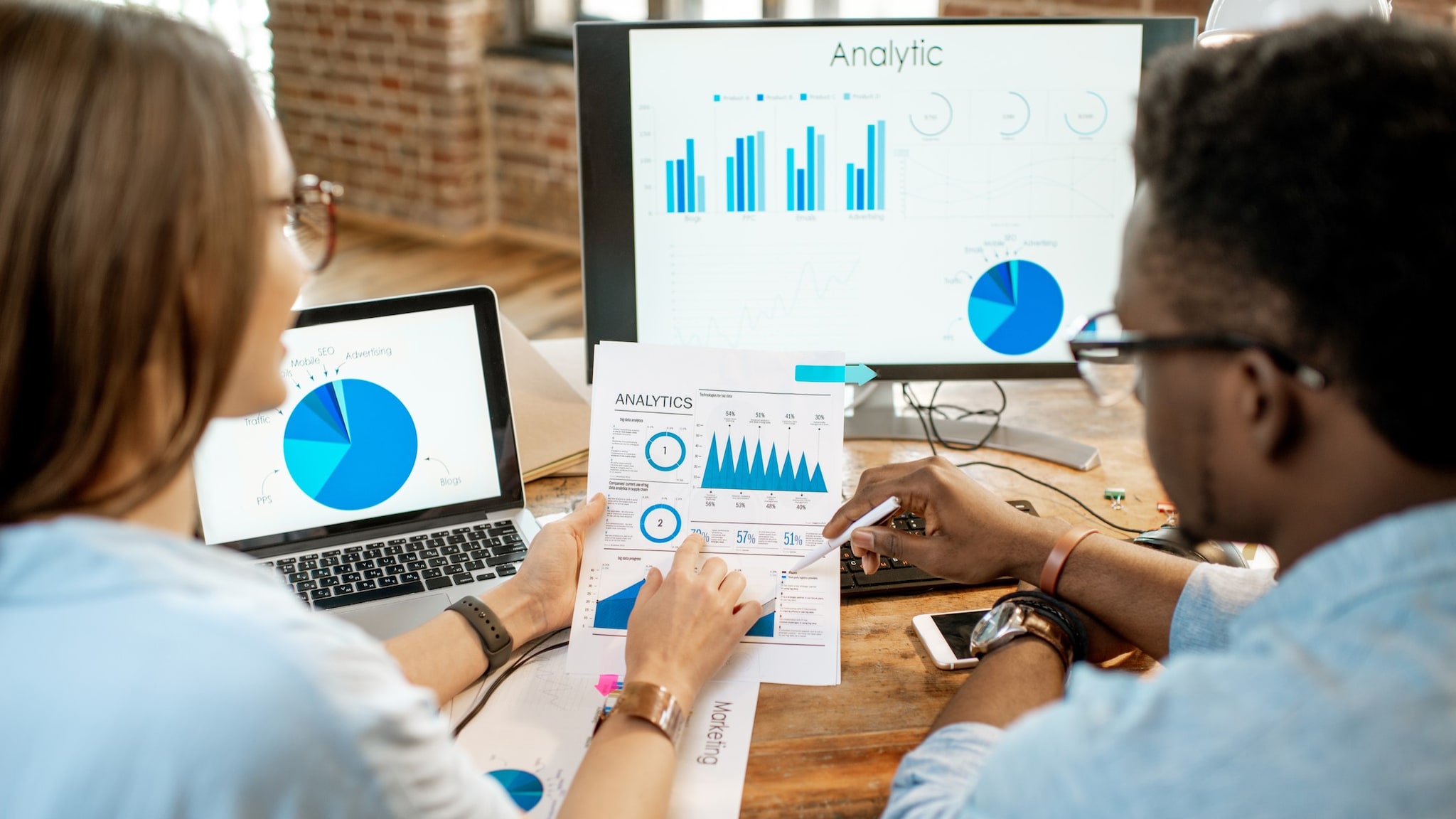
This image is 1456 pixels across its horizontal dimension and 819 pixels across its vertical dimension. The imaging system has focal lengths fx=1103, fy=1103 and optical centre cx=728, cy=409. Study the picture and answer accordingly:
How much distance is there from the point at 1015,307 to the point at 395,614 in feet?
2.59

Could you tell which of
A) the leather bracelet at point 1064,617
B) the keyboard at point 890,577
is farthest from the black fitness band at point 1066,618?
the keyboard at point 890,577

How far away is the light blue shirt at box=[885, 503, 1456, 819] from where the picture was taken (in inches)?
20.6

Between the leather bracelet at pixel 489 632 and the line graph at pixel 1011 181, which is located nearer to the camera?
the leather bracelet at pixel 489 632

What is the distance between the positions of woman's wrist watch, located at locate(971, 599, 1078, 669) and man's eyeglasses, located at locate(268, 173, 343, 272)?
2.05ft

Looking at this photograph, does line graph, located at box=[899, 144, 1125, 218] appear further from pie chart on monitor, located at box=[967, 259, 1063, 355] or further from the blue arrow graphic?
the blue arrow graphic

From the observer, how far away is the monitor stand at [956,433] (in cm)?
139

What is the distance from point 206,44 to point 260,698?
14.4 inches

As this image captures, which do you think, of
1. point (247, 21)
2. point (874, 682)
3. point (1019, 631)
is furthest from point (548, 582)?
point (247, 21)

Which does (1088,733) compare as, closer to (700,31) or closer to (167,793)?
(167,793)

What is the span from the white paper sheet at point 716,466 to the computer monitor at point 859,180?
245mm

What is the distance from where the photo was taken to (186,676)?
532 mm

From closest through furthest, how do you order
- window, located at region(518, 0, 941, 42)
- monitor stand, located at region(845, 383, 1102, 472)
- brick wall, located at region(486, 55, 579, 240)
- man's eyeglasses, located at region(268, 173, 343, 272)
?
man's eyeglasses, located at region(268, 173, 343, 272) < monitor stand, located at region(845, 383, 1102, 472) < window, located at region(518, 0, 941, 42) < brick wall, located at region(486, 55, 579, 240)

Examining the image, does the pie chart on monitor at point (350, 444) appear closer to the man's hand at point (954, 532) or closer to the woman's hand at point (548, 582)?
the woman's hand at point (548, 582)

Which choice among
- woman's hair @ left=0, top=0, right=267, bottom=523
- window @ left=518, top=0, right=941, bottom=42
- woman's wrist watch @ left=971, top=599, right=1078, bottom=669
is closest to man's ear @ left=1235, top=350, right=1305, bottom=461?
woman's wrist watch @ left=971, top=599, right=1078, bottom=669
